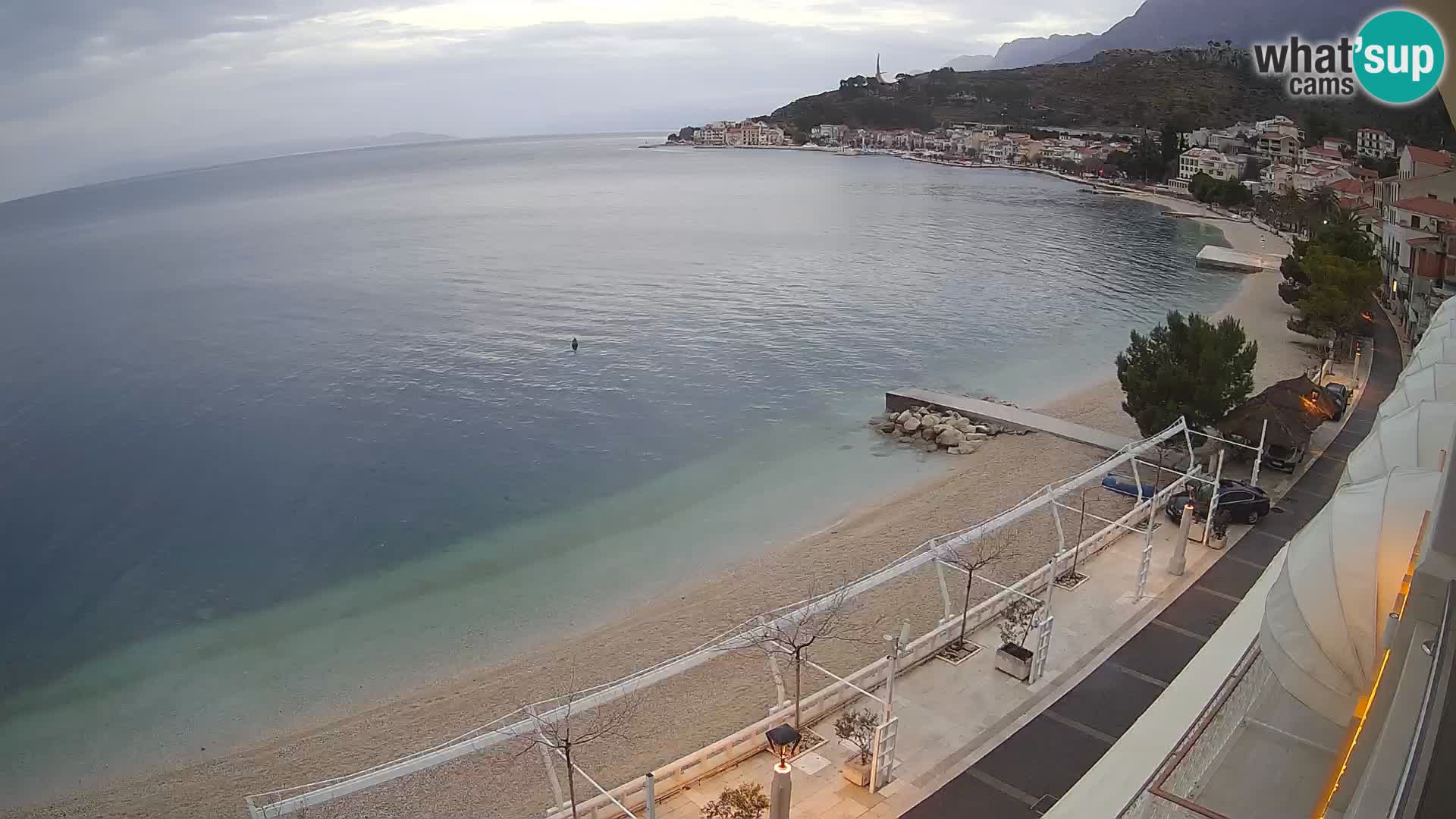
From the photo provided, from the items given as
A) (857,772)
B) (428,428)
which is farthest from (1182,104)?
(857,772)

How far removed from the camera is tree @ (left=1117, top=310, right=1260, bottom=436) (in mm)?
22266

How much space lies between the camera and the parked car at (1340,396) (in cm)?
2548

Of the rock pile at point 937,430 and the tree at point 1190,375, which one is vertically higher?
the tree at point 1190,375

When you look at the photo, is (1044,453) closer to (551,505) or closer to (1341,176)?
(551,505)

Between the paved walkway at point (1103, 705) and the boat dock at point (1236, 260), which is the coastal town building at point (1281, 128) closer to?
the boat dock at point (1236, 260)

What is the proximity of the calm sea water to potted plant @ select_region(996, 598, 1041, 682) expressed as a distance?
9.11 metres

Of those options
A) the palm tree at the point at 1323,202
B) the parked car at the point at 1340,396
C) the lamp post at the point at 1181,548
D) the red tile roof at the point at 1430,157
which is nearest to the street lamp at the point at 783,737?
the lamp post at the point at 1181,548

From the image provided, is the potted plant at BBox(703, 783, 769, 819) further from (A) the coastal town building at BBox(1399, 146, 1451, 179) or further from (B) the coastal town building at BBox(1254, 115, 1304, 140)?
(B) the coastal town building at BBox(1254, 115, 1304, 140)

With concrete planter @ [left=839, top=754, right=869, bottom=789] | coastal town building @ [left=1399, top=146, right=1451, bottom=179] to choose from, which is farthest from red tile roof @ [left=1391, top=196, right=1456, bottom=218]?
concrete planter @ [left=839, top=754, right=869, bottom=789]

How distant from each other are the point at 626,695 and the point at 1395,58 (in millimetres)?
19255

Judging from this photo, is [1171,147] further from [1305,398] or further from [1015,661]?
[1015,661]

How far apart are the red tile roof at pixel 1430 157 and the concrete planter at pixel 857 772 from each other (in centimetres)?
5471

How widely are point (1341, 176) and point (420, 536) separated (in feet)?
277

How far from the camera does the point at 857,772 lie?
37.4 ft
